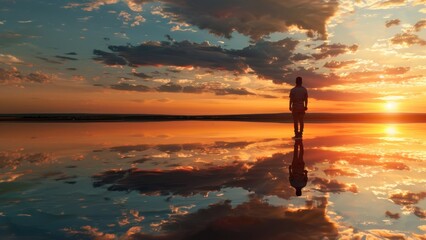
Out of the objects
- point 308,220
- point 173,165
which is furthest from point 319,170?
point 308,220

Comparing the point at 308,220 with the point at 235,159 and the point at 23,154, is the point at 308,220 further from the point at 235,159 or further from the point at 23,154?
the point at 23,154

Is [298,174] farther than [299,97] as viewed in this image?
No

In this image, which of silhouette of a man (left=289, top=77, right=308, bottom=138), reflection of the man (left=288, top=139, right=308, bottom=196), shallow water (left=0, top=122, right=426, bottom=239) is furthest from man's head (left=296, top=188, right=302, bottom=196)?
silhouette of a man (left=289, top=77, right=308, bottom=138)

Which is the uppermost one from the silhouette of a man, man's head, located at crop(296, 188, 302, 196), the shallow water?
the silhouette of a man

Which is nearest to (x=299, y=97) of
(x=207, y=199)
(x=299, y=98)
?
(x=299, y=98)

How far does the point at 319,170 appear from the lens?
10125 millimetres

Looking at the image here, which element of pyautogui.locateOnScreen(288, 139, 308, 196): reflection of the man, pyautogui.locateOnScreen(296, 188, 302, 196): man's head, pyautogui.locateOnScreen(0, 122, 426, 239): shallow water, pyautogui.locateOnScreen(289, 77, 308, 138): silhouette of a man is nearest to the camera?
pyautogui.locateOnScreen(0, 122, 426, 239): shallow water

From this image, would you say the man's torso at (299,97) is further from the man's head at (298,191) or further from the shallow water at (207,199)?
the man's head at (298,191)

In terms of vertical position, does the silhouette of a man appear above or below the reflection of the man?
above

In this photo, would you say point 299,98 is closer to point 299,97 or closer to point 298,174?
point 299,97

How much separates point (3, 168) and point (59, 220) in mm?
6043

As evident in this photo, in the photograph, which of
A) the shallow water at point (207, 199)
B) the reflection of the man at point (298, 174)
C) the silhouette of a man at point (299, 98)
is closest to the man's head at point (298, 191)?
the reflection of the man at point (298, 174)

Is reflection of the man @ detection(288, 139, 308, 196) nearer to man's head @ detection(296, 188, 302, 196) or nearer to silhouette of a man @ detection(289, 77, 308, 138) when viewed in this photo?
man's head @ detection(296, 188, 302, 196)

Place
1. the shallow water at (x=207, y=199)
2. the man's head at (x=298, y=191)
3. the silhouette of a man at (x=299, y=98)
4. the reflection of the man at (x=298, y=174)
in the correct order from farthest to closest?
the silhouette of a man at (x=299, y=98) < the reflection of the man at (x=298, y=174) < the man's head at (x=298, y=191) < the shallow water at (x=207, y=199)
